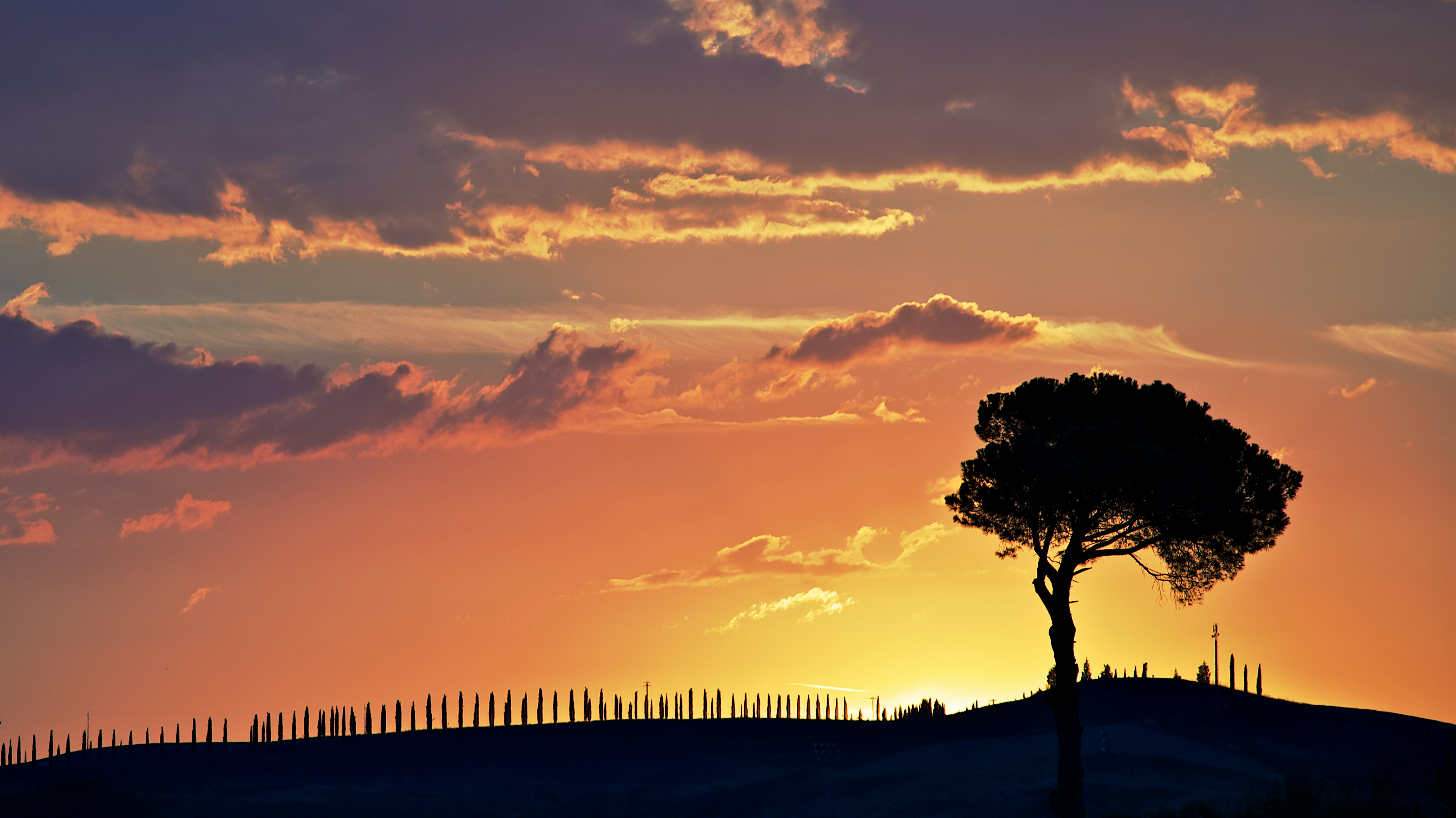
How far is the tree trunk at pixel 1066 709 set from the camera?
49.9 m

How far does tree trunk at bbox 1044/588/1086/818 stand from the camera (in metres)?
49.9

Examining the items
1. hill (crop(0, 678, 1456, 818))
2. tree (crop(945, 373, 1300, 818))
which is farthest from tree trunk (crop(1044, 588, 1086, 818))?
hill (crop(0, 678, 1456, 818))

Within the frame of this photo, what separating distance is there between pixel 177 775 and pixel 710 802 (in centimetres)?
8264

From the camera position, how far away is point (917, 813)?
76312 millimetres

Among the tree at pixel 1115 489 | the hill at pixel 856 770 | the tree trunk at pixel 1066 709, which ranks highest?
the tree at pixel 1115 489

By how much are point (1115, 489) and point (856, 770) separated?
59.4 meters

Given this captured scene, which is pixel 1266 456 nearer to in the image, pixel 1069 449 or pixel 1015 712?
pixel 1069 449

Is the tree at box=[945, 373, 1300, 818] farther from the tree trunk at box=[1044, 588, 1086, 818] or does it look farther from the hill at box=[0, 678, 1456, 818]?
the hill at box=[0, 678, 1456, 818]

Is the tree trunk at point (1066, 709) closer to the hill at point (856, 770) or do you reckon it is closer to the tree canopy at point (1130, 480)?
the tree canopy at point (1130, 480)

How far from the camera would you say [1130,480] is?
49312 millimetres

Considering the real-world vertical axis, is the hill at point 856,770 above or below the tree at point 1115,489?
below

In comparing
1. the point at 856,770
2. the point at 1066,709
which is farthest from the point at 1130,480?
the point at 856,770

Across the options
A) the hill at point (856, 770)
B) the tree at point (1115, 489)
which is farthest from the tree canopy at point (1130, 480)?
the hill at point (856, 770)

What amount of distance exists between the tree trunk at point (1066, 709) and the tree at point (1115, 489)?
0.15 feet
